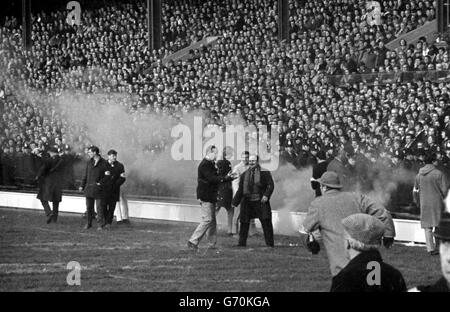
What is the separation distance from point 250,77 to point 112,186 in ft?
20.6

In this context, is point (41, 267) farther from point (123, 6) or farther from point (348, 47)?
point (123, 6)

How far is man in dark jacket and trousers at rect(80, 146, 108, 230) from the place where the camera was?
1862 centimetres

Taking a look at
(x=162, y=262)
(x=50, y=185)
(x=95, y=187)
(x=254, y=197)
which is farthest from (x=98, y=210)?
(x=162, y=262)

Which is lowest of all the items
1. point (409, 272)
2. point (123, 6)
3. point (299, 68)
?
point (409, 272)

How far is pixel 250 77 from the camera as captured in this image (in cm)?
2411

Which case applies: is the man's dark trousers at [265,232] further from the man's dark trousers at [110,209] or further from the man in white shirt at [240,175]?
the man's dark trousers at [110,209]

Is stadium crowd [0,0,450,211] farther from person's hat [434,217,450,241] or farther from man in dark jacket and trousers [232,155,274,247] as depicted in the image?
person's hat [434,217,450,241]

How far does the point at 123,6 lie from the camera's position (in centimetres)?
3316

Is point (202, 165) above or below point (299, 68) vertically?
below

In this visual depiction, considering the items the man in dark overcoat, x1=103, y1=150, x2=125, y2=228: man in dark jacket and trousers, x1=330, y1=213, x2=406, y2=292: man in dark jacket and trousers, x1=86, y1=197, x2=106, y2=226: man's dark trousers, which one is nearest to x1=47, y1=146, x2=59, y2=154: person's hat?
x1=103, y1=150, x2=125, y2=228: man in dark jacket and trousers
